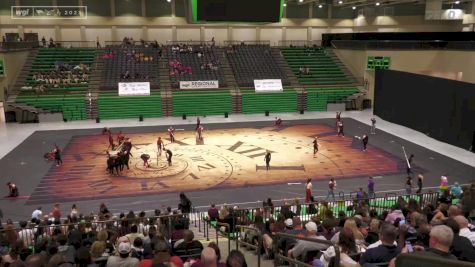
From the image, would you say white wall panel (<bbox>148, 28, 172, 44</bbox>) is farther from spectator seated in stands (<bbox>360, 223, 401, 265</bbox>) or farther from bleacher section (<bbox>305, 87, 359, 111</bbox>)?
spectator seated in stands (<bbox>360, 223, 401, 265</bbox>)

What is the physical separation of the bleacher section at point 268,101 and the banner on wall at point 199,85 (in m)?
2.83

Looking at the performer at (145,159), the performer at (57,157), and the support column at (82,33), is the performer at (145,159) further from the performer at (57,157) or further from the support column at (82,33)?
the support column at (82,33)

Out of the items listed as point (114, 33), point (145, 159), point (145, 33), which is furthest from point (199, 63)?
point (145, 159)

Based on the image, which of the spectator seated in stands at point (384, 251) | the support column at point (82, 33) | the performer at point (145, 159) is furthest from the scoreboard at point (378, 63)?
the spectator seated in stands at point (384, 251)

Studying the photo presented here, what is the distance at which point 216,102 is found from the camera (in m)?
38.2

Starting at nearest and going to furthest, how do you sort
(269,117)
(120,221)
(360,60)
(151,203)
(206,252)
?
1. (206,252)
2. (120,221)
3. (151,203)
4. (269,117)
5. (360,60)

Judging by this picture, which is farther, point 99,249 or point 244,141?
point 244,141

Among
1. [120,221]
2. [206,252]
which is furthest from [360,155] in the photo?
[206,252]

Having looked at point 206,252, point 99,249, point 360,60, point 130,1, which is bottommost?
point 99,249

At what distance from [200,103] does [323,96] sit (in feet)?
38.7

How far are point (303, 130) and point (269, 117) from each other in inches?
236

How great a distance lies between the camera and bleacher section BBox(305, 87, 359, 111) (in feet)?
130

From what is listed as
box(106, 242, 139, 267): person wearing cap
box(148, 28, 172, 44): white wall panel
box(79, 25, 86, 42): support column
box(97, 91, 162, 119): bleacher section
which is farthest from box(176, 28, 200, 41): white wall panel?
box(106, 242, 139, 267): person wearing cap

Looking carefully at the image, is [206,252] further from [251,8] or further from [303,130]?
[303,130]
